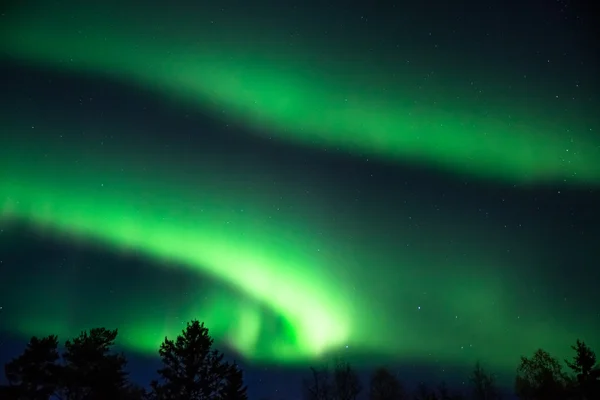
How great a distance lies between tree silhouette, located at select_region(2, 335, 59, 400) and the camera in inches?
1036

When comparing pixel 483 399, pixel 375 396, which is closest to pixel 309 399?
pixel 375 396

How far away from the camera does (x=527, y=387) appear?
5506 cm

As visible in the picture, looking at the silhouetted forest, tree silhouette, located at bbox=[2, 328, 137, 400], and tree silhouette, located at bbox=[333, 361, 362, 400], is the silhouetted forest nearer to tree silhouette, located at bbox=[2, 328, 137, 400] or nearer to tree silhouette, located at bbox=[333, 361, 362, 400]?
tree silhouette, located at bbox=[2, 328, 137, 400]

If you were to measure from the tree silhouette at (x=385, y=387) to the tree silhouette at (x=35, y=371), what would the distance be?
195 feet

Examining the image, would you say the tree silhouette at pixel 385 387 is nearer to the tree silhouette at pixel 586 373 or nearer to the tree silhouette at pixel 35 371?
the tree silhouette at pixel 586 373

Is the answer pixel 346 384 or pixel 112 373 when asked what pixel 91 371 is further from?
pixel 346 384

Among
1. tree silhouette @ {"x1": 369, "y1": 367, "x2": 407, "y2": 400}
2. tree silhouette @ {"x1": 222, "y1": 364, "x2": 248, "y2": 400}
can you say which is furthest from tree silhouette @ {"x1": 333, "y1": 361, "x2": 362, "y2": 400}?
tree silhouette @ {"x1": 222, "y1": 364, "x2": 248, "y2": 400}

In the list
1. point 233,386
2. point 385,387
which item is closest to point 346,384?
point 385,387

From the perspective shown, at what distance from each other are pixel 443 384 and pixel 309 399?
24022 millimetres

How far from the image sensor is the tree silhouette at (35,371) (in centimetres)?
2631

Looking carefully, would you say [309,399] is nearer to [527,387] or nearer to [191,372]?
[527,387]

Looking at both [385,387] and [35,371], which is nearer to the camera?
[35,371]

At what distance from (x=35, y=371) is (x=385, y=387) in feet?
209

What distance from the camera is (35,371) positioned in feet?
88.8
